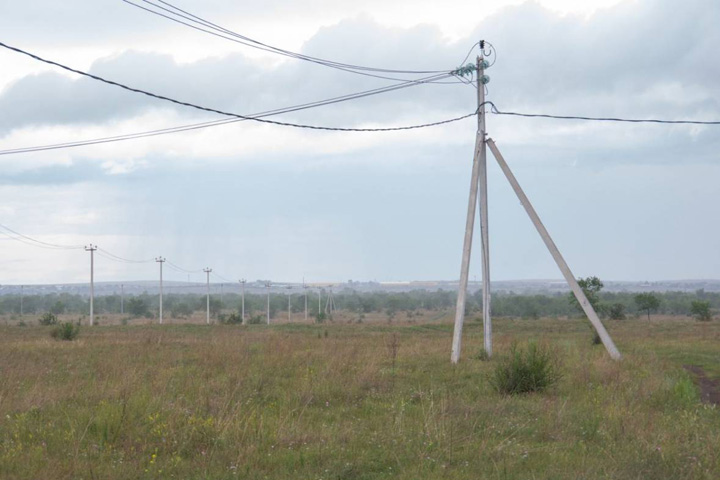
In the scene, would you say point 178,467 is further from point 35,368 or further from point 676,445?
point 35,368

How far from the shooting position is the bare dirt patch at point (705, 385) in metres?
13.2

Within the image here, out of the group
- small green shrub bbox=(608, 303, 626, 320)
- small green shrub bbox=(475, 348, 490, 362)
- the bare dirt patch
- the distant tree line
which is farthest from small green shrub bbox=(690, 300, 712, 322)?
small green shrub bbox=(475, 348, 490, 362)

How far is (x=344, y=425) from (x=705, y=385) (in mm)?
9372

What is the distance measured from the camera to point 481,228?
757 inches

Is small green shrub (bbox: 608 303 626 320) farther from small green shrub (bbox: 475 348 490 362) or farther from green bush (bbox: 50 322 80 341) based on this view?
small green shrub (bbox: 475 348 490 362)

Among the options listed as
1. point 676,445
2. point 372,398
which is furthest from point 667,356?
point 676,445

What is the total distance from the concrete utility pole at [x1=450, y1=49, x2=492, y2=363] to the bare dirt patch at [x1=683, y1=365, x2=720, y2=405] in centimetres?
501

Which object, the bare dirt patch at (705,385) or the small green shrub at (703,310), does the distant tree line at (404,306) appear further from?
the bare dirt patch at (705,385)

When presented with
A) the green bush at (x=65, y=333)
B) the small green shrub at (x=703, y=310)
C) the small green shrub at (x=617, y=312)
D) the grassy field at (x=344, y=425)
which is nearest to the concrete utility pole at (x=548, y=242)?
the grassy field at (x=344, y=425)

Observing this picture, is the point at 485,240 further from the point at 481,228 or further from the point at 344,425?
the point at 344,425

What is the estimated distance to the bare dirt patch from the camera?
43.5ft

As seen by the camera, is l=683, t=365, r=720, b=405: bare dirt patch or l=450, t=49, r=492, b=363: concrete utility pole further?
l=450, t=49, r=492, b=363: concrete utility pole

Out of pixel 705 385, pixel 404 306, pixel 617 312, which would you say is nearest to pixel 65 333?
pixel 705 385

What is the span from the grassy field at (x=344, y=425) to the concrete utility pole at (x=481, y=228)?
2.63 metres
